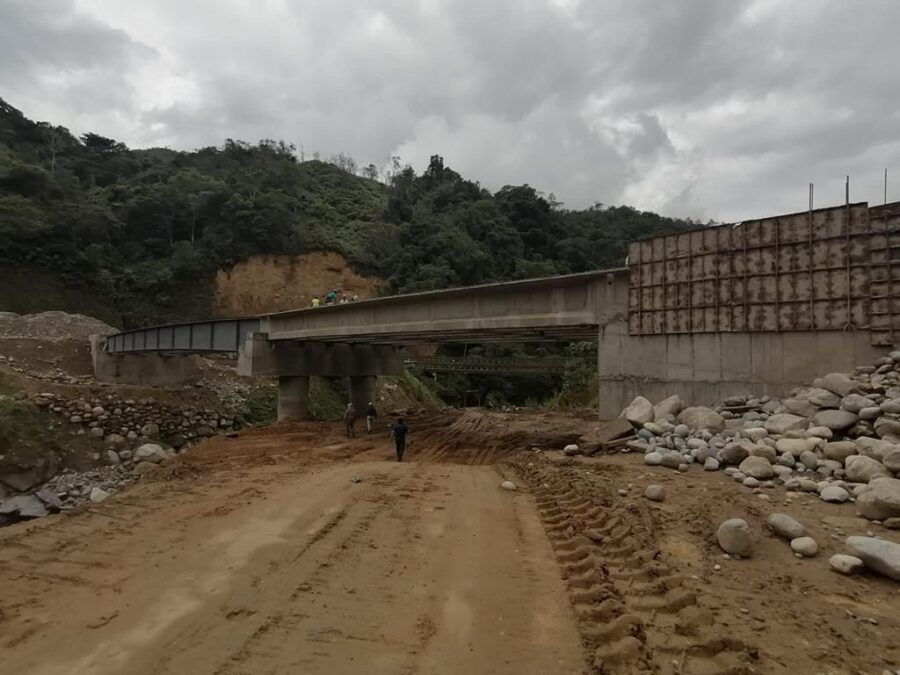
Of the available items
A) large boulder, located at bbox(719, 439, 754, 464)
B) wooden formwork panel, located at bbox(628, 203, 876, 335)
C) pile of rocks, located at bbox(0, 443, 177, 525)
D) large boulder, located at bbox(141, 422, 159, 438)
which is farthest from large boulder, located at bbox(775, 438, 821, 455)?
large boulder, located at bbox(141, 422, 159, 438)

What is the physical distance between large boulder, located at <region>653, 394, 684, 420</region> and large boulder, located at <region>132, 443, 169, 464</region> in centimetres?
1752

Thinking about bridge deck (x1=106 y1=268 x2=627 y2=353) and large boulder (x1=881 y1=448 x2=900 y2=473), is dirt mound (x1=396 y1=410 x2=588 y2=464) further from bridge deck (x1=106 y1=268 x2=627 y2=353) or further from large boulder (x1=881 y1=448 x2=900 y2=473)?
large boulder (x1=881 y1=448 x2=900 y2=473)

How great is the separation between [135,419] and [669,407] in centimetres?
2307

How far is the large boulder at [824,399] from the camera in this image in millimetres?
9812

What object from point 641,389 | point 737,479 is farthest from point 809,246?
point 737,479

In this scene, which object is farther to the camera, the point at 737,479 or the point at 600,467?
the point at 600,467

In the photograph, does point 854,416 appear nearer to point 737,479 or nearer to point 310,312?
point 737,479

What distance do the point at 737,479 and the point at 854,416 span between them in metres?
2.64

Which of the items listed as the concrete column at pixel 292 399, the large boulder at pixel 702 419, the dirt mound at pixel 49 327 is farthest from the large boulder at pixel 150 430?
the large boulder at pixel 702 419

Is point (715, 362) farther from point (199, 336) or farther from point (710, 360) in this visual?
point (199, 336)

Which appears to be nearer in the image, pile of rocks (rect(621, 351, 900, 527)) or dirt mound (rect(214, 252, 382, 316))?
pile of rocks (rect(621, 351, 900, 527))

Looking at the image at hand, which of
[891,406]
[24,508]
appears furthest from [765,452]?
[24,508]

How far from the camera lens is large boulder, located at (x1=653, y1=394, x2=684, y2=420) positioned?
39.5ft

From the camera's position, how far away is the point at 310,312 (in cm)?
2327
